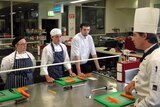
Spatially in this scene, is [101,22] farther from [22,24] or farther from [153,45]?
[153,45]

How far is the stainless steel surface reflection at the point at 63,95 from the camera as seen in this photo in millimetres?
1573

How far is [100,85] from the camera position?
206cm

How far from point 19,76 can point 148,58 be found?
145cm

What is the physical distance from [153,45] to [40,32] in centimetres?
522

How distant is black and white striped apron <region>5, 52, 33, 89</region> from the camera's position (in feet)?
7.16

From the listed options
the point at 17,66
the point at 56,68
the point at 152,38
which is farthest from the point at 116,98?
the point at 17,66

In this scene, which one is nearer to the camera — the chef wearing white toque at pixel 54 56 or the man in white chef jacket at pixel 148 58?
the man in white chef jacket at pixel 148 58

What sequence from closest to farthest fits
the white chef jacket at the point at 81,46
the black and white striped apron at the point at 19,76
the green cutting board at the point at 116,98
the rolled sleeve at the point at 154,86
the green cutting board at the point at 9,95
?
the rolled sleeve at the point at 154,86 → the green cutting board at the point at 116,98 → the green cutting board at the point at 9,95 → the black and white striped apron at the point at 19,76 → the white chef jacket at the point at 81,46

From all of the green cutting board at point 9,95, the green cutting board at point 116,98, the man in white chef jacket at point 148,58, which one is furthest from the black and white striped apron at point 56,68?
the man in white chef jacket at point 148,58

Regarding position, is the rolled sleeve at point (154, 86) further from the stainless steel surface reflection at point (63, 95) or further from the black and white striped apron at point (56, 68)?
the black and white striped apron at point (56, 68)

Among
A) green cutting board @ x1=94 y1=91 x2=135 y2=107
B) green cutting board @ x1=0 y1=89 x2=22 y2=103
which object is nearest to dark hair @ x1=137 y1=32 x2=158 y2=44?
green cutting board @ x1=94 y1=91 x2=135 y2=107

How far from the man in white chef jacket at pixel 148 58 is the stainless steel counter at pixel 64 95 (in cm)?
40

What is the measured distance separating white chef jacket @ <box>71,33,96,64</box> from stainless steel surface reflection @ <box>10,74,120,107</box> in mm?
797

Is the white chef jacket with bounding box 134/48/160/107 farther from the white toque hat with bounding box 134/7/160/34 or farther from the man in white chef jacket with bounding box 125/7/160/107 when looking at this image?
the white toque hat with bounding box 134/7/160/34
